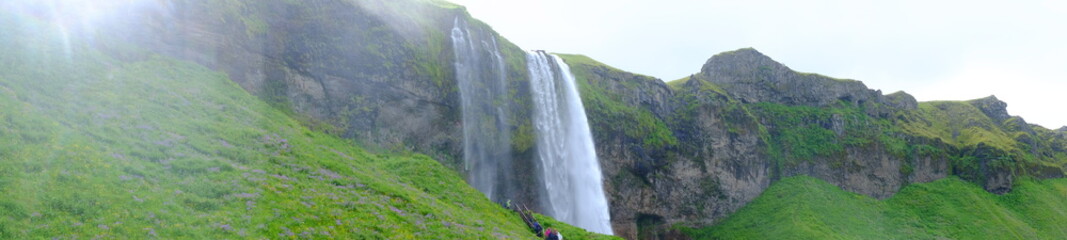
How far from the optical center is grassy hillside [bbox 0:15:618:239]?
15.3 metres

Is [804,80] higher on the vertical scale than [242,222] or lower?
higher

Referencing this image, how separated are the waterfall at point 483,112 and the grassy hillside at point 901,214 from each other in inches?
1119

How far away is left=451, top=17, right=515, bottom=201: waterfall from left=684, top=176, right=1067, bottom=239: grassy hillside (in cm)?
2842

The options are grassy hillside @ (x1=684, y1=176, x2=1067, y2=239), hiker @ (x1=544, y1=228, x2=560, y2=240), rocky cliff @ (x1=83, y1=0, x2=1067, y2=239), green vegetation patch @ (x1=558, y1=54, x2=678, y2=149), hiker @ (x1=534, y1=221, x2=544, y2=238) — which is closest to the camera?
hiker @ (x1=544, y1=228, x2=560, y2=240)

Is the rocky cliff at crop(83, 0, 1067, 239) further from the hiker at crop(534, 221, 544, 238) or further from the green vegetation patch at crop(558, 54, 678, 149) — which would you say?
the hiker at crop(534, 221, 544, 238)

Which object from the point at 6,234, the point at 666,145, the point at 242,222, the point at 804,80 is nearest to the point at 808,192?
the point at 666,145

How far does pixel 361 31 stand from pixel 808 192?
58.4 m

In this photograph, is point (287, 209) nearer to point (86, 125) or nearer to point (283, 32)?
point (86, 125)

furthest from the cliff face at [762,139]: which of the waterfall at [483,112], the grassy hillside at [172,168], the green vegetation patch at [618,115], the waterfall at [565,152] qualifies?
the grassy hillside at [172,168]

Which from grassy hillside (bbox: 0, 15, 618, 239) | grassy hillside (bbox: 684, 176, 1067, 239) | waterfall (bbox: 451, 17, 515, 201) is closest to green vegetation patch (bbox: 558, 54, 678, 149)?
grassy hillside (bbox: 684, 176, 1067, 239)

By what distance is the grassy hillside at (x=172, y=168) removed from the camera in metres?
15.3

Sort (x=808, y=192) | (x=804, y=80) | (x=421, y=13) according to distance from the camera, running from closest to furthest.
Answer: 1. (x=421, y=13)
2. (x=808, y=192)
3. (x=804, y=80)

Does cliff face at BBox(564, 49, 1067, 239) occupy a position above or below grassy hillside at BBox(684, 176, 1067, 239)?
above

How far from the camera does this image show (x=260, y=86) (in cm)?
3891
